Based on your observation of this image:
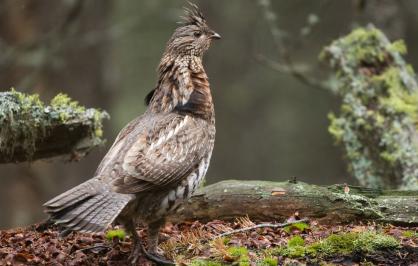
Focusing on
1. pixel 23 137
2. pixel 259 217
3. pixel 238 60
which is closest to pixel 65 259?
pixel 23 137

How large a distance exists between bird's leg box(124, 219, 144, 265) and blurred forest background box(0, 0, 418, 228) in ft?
16.0

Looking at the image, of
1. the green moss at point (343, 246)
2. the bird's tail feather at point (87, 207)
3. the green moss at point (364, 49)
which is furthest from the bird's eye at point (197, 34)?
the green moss at point (343, 246)

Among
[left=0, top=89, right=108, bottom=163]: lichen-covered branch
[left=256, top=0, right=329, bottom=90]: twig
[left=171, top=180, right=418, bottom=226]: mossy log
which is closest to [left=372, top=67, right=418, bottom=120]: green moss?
[left=256, top=0, right=329, bottom=90]: twig

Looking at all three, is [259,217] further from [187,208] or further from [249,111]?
[249,111]

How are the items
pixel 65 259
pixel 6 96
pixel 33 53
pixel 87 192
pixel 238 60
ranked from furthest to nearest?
pixel 238 60 → pixel 33 53 → pixel 6 96 → pixel 65 259 → pixel 87 192

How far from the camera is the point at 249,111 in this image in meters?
21.7

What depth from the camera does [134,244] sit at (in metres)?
5.48

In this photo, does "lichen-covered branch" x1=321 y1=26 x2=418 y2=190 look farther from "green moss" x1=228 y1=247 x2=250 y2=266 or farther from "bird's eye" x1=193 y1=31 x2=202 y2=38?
"green moss" x1=228 y1=247 x2=250 y2=266

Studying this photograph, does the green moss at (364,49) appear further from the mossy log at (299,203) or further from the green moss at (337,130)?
the mossy log at (299,203)

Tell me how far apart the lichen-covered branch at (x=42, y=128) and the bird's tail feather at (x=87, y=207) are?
1.21m

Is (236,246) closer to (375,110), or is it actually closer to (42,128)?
(42,128)

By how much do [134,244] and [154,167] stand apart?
67 cm

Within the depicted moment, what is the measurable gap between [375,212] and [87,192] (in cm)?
230

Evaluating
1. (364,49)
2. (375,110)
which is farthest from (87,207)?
(364,49)
